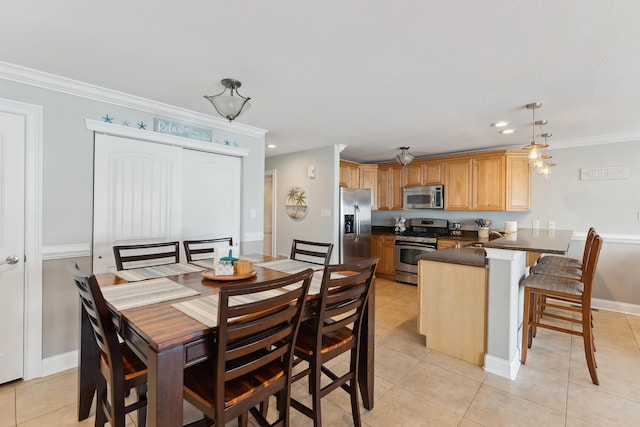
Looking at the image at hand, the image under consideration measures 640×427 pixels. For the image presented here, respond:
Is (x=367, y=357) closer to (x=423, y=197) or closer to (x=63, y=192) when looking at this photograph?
(x=63, y=192)

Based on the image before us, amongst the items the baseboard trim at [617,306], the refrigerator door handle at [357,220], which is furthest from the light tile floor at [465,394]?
the refrigerator door handle at [357,220]

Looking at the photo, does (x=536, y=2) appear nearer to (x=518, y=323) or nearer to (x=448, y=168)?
(x=518, y=323)

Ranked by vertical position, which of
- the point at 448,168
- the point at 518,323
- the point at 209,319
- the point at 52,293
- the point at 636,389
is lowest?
the point at 636,389

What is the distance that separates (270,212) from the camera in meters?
5.38

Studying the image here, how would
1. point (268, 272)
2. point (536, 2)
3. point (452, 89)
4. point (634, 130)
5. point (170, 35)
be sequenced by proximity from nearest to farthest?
point (536, 2), point (170, 35), point (268, 272), point (452, 89), point (634, 130)

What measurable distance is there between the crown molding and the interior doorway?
1.89 m

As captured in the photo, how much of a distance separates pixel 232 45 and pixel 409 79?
127cm

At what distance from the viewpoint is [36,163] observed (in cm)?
225

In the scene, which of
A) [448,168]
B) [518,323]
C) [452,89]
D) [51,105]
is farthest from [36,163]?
[448,168]

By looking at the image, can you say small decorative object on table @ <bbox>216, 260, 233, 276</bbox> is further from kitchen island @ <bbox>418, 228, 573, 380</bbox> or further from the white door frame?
kitchen island @ <bbox>418, 228, 573, 380</bbox>

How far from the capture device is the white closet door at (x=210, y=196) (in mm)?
3145

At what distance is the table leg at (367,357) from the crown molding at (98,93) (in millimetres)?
2482

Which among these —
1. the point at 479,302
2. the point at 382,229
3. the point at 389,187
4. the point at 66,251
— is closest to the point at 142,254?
the point at 66,251

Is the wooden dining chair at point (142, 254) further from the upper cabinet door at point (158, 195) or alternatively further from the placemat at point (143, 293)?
the placemat at point (143, 293)
